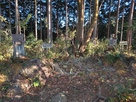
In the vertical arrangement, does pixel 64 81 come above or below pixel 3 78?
below

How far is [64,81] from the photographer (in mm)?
4461

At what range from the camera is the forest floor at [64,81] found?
3.75 m

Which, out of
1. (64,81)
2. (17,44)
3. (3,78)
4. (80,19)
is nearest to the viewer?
(3,78)

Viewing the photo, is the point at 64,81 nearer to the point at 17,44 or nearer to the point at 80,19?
the point at 17,44

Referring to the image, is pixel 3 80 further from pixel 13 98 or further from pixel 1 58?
pixel 1 58

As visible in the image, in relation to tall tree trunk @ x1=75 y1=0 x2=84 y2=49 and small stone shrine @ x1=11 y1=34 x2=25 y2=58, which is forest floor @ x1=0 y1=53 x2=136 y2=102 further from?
tall tree trunk @ x1=75 y1=0 x2=84 y2=49

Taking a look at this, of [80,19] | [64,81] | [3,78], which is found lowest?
[64,81]

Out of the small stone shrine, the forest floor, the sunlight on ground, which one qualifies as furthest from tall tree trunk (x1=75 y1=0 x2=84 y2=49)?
the sunlight on ground

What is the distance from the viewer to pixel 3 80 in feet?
13.5

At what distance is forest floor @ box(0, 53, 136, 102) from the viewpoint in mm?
3748

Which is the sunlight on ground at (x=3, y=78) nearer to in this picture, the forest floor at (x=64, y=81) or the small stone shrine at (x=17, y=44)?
the forest floor at (x=64, y=81)

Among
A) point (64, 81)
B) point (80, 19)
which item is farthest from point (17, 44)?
point (80, 19)

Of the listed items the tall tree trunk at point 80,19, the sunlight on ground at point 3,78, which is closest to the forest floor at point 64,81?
the sunlight on ground at point 3,78

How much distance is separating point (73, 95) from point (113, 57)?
277 cm
